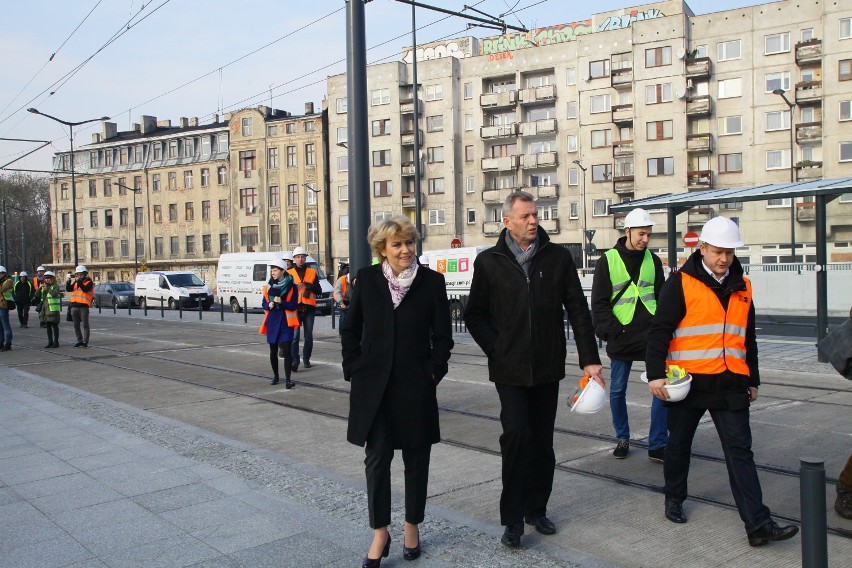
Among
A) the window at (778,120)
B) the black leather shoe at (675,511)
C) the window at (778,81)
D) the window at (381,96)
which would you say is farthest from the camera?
the window at (381,96)

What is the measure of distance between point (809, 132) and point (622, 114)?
1160cm

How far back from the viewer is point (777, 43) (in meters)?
49.8

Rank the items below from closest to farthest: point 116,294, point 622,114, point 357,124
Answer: point 357,124 → point 116,294 → point 622,114

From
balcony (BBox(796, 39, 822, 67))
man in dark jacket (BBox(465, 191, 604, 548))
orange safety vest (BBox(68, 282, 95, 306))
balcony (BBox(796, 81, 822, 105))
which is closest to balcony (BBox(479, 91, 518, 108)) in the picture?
balcony (BBox(796, 39, 822, 67))

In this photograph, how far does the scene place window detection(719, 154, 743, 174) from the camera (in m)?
51.6

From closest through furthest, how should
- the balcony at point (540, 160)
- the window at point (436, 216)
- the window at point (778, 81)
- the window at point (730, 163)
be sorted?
the window at point (778, 81)
the window at point (730, 163)
the balcony at point (540, 160)
the window at point (436, 216)

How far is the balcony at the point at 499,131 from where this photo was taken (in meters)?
59.5

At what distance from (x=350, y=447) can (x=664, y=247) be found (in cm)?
4415

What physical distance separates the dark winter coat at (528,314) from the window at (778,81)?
50.9 metres

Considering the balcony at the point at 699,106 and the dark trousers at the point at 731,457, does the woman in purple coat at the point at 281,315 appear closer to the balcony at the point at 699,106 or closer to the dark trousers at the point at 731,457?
the dark trousers at the point at 731,457

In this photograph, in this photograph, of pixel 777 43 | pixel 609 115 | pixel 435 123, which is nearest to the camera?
pixel 777 43

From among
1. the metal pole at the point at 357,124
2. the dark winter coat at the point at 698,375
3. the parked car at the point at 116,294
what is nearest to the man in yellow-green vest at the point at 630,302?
the dark winter coat at the point at 698,375

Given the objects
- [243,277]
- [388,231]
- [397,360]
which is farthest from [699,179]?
[397,360]

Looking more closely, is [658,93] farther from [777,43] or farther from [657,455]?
[657,455]
